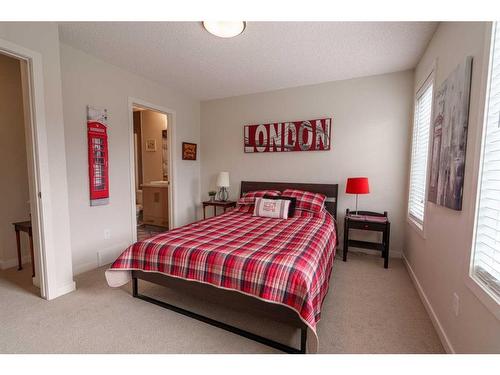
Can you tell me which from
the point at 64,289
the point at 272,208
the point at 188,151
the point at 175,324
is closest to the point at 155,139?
the point at 188,151

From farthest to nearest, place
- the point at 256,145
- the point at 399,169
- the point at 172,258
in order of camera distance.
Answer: the point at 256,145 → the point at 399,169 → the point at 172,258

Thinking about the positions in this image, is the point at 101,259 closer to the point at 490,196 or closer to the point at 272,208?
the point at 272,208

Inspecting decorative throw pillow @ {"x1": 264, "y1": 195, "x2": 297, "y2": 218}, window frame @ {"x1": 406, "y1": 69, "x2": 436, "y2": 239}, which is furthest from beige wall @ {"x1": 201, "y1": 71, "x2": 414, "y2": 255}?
decorative throw pillow @ {"x1": 264, "y1": 195, "x2": 297, "y2": 218}

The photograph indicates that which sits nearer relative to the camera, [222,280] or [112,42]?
[222,280]

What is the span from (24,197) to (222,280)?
9.59 feet

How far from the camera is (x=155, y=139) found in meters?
5.09

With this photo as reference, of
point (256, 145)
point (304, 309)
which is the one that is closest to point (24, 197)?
point (256, 145)

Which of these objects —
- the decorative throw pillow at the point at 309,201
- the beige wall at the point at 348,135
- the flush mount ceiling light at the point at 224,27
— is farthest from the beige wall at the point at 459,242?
the flush mount ceiling light at the point at 224,27

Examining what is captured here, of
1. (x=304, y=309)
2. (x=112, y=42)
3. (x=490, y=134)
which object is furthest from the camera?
(x=112, y=42)

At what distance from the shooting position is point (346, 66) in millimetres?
2742

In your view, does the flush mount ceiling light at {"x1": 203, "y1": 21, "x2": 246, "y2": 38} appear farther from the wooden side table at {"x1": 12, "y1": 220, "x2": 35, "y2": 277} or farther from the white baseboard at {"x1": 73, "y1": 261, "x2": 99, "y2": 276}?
the white baseboard at {"x1": 73, "y1": 261, "x2": 99, "y2": 276}

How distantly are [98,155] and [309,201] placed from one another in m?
2.64
